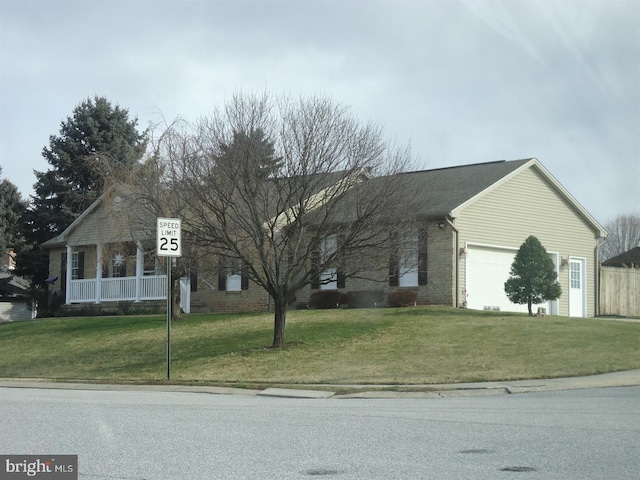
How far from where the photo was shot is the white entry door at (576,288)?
110 feet

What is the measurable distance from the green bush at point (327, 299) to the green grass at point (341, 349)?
290cm

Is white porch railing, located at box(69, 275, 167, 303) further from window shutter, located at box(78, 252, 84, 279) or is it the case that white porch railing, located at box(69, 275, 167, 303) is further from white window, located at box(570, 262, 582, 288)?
white window, located at box(570, 262, 582, 288)

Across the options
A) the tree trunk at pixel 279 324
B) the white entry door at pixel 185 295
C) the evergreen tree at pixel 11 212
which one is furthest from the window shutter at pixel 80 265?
the tree trunk at pixel 279 324

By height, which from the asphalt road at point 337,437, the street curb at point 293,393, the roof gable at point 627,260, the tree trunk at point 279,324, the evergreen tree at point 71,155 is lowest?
the street curb at point 293,393

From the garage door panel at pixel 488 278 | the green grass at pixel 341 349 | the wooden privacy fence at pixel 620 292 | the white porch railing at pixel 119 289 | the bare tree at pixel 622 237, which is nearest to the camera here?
the green grass at pixel 341 349

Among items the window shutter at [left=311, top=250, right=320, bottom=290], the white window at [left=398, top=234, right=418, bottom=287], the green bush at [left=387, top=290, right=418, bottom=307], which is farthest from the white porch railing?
the white window at [left=398, top=234, right=418, bottom=287]

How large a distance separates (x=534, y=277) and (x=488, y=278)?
145 inches

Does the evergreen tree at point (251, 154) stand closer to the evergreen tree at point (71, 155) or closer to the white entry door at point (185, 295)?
the white entry door at point (185, 295)

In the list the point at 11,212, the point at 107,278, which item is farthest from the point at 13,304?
the point at 107,278

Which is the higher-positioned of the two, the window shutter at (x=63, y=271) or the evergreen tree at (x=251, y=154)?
the evergreen tree at (x=251, y=154)

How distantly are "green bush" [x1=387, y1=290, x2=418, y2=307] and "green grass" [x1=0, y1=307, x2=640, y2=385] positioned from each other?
1595 millimetres

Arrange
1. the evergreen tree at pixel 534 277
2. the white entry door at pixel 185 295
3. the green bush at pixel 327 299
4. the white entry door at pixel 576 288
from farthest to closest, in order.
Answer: the white entry door at pixel 185 295
the white entry door at pixel 576 288
the green bush at pixel 327 299
the evergreen tree at pixel 534 277

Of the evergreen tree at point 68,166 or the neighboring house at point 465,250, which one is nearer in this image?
the neighboring house at point 465,250

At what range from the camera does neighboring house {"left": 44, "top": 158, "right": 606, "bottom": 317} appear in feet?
96.1
